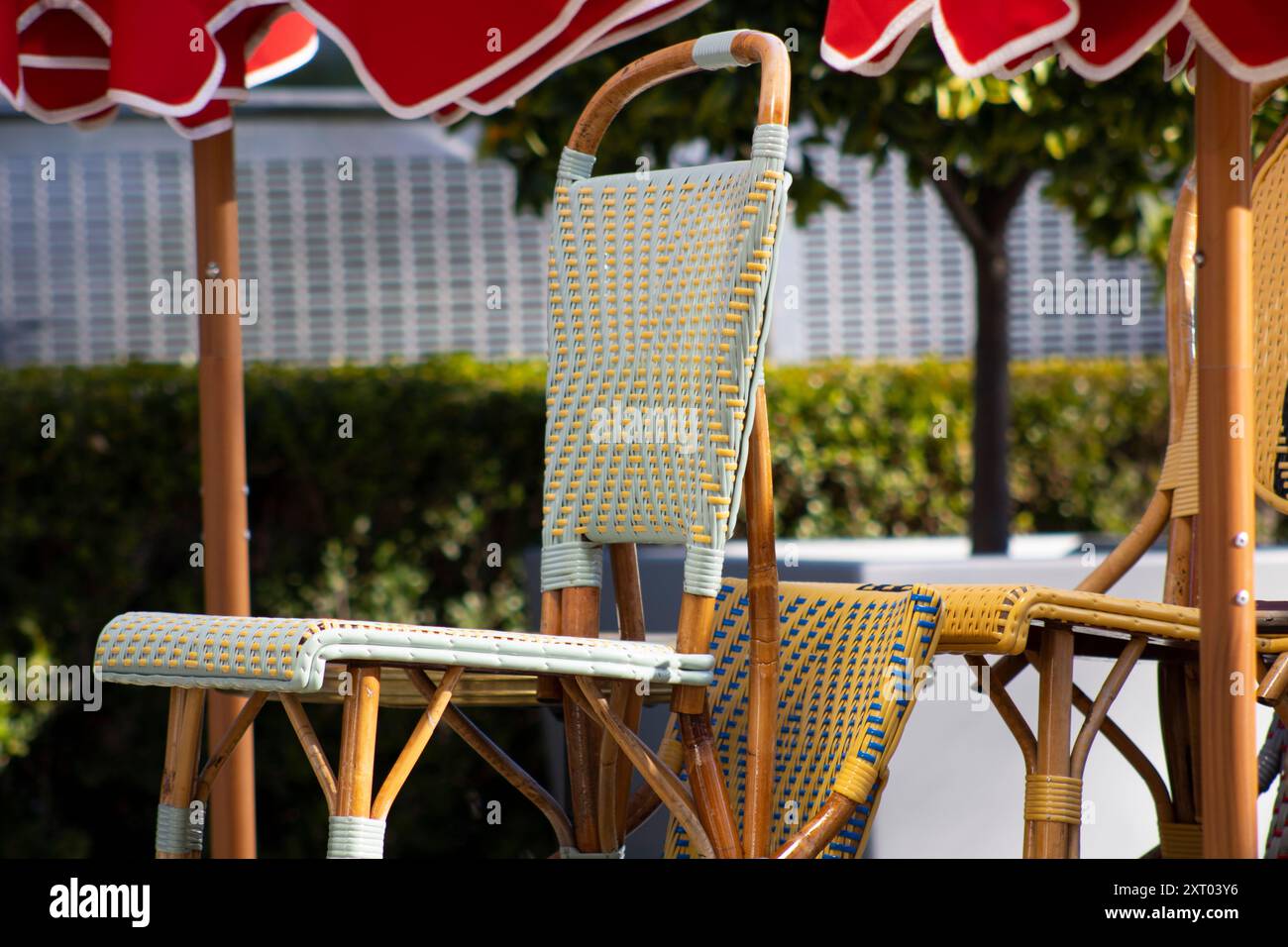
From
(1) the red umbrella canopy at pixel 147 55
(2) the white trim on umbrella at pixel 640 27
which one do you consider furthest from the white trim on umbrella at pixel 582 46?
(1) the red umbrella canopy at pixel 147 55

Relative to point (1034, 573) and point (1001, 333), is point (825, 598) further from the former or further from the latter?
point (1001, 333)

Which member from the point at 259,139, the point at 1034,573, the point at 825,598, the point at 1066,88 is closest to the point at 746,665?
the point at 825,598

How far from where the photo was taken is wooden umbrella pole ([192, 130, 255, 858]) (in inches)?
114

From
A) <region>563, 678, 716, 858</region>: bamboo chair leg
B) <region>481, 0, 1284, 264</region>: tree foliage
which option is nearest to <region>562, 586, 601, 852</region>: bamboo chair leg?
<region>563, 678, 716, 858</region>: bamboo chair leg

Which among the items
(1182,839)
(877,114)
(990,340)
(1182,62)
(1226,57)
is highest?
(877,114)

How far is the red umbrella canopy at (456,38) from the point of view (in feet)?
7.78

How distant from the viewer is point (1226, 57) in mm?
1908

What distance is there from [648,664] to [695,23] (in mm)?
2363

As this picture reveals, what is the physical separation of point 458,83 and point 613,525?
72cm

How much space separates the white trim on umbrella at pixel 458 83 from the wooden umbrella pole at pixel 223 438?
0.63 meters

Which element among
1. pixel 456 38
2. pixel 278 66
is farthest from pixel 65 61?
pixel 456 38

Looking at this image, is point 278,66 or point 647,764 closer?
point 647,764

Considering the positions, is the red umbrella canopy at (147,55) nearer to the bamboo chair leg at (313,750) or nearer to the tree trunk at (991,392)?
the bamboo chair leg at (313,750)

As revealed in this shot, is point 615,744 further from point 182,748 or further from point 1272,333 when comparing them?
point 1272,333
